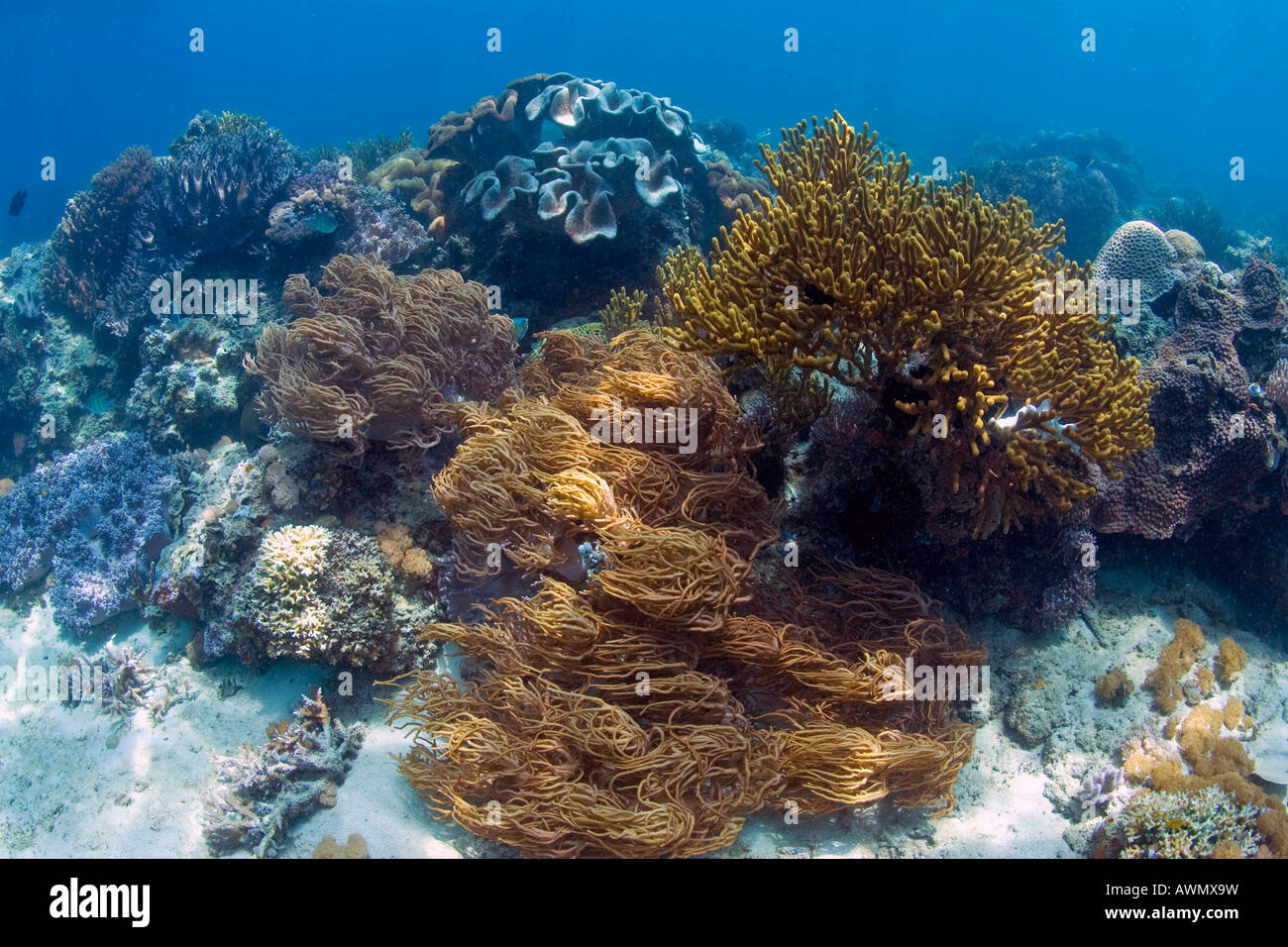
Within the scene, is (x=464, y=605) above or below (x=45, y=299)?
below

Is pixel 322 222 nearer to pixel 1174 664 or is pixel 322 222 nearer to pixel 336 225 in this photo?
pixel 336 225

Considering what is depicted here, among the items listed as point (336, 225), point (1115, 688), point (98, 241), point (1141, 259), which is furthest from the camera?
point (98, 241)

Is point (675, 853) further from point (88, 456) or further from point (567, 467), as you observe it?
point (88, 456)

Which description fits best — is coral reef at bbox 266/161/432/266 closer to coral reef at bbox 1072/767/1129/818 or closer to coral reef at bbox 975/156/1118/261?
coral reef at bbox 1072/767/1129/818

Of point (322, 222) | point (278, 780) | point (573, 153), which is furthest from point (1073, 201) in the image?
point (278, 780)

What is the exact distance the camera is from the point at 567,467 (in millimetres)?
4348

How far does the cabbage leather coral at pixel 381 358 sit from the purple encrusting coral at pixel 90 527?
11.2 ft

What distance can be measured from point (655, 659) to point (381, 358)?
3894mm

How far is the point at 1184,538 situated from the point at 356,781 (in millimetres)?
6899

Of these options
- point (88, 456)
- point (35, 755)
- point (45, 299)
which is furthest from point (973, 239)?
point (45, 299)

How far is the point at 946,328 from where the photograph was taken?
13.1ft

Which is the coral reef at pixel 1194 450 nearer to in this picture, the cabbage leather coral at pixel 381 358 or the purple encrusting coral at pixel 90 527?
the cabbage leather coral at pixel 381 358

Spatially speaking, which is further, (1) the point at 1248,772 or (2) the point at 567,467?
(2) the point at 567,467

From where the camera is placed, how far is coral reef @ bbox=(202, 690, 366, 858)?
14.3 ft
